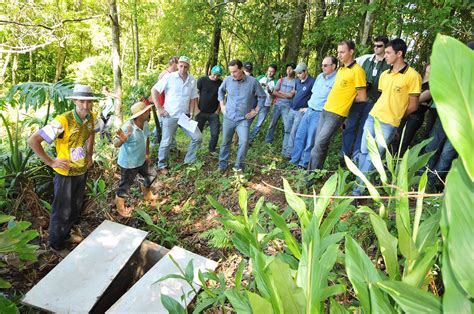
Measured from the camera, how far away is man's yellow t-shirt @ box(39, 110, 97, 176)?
114 inches

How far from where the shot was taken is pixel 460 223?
2.20 ft

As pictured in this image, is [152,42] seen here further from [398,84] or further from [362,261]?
[362,261]

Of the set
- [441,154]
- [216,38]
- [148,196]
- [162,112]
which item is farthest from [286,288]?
[216,38]

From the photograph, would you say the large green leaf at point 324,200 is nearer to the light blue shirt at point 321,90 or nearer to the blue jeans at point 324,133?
the blue jeans at point 324,133

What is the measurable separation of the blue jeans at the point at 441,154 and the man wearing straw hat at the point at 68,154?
3.51 metres

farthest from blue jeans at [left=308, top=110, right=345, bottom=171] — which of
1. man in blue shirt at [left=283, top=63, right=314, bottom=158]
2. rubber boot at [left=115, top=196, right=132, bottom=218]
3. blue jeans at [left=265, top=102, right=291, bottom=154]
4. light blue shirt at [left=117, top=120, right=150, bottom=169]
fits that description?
rubber boot at [left=115, top=196, right=132, bottom=218]

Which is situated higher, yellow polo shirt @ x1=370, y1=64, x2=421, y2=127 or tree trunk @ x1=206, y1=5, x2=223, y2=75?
tree trunk @ x1=206, y1=5, x2=223, y2=75

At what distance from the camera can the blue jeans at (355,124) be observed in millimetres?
4219

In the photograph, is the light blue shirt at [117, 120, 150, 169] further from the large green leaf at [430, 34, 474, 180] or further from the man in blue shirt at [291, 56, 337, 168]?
the large green leaf at [430, 34, 474, 180]

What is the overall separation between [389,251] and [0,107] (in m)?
4.96

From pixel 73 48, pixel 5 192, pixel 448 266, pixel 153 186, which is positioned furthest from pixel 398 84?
pixel 73 48

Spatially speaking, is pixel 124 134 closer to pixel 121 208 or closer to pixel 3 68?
pixel 121 208

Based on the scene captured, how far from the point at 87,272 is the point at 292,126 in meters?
3.68

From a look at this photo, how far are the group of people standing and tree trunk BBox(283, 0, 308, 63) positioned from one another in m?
2.47
